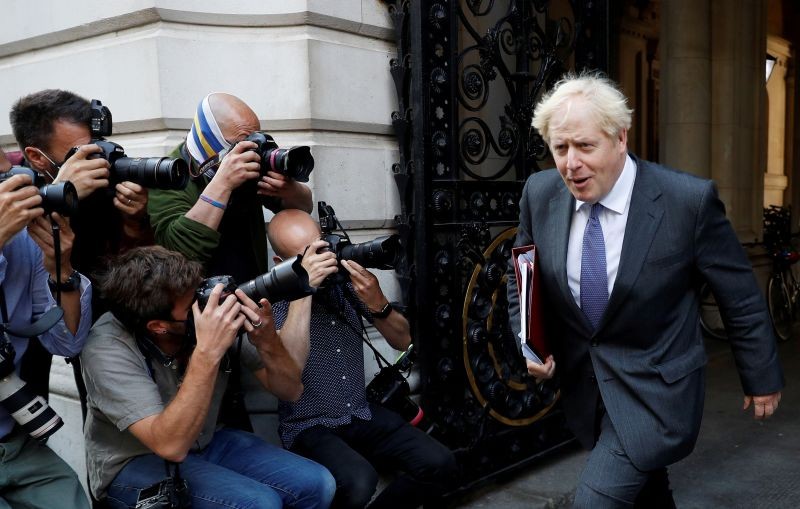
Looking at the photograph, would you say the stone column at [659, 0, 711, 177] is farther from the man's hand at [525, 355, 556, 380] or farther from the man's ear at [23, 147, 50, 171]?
the man's ear at [23, 147, 50, 171]

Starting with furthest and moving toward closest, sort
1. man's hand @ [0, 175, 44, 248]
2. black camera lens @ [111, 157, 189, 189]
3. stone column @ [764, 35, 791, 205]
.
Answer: stone column @ [764, 35, 791, 205]
black camera lens @ [111, 157, 189, 189]
man's hand @ [0, 175, 44, 248]

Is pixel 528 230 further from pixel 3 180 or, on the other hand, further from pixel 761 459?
pixel 761 459

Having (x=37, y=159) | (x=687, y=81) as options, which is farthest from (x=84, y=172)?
(x=687, y=81)

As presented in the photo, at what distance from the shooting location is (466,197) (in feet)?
14.1

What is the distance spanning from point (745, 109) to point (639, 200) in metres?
6.62

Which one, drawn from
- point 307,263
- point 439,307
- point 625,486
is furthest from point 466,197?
point 625,486

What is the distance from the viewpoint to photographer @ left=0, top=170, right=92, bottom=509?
2270 mm

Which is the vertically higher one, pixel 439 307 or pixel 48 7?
pixel 48 7

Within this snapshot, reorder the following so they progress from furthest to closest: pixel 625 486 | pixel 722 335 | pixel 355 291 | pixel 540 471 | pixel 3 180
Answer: pixel 722 335 → pixel 540 471 → pixel 355 291 → pixel 625 486 → pixel 3 180

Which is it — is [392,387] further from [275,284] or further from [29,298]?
[29,298]

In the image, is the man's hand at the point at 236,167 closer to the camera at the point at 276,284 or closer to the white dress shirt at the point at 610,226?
the camera at the point at 276,284

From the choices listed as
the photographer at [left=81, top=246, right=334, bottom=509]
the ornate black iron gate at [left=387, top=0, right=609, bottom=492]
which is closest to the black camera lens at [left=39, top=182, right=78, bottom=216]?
the photographer at [left=81, top=246, right=334, bottom=509]

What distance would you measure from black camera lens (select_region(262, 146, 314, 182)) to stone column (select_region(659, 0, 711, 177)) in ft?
20.6

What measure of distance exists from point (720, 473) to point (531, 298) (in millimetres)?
2633
